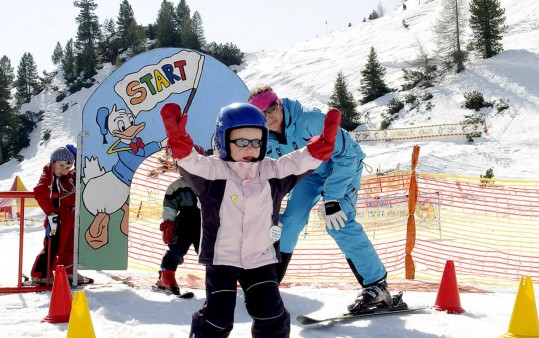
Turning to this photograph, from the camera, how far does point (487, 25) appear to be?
45.1 meters

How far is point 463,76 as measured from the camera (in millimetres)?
42969

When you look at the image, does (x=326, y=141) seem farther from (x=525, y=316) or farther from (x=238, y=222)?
(x=525, y=316)

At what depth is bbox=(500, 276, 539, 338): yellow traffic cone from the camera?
355 centimetres

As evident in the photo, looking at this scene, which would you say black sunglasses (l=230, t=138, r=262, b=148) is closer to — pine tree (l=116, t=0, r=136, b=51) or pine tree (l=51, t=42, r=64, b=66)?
pine tree (l=116, t=0, r=136, b=51)

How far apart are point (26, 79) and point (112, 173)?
69937mm

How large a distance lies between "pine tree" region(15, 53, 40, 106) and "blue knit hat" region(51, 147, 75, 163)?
6739cm

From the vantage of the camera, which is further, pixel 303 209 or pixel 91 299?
pixel 91 299

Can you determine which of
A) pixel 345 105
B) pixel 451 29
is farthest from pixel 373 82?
pixel 451 29

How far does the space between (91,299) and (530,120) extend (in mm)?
32458

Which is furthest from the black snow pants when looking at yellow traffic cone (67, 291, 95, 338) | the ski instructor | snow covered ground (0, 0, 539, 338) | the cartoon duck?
the cartoon duck

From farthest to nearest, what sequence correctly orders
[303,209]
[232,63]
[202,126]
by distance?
[232,63] < [202,126] < [303,209]

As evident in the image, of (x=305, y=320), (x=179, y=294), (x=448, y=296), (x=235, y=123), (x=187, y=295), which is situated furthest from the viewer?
(x=179, y=294)

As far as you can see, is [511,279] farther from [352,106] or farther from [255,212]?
[352,106]

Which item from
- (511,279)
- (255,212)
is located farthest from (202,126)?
(511,279)
